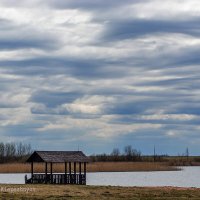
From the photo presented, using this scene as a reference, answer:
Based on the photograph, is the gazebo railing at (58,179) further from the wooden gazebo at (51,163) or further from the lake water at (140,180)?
the lake water at (140,180)

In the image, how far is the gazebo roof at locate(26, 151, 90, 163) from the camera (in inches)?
1992

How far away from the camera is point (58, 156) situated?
5172cm

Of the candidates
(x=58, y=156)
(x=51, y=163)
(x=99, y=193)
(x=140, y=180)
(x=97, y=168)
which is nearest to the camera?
(x=99, y=193)

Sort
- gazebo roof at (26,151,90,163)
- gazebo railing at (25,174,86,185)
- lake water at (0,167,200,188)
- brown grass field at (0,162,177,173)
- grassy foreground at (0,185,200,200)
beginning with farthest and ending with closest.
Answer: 1. brown grass field at (0,162,177,173)
2. lake water at (0,167,200,188)
3. gazebo roof at (26,151,90,163)
4. gazebo railing at (25,174,86,185)
5. grassy foreground at (0,185,200,200)

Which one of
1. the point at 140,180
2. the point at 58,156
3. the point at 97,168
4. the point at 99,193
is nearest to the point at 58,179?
the point at 58,156

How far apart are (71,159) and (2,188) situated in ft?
36.6

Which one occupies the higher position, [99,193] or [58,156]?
[58,156]

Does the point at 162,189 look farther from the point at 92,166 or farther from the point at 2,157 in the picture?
the point at 2,157

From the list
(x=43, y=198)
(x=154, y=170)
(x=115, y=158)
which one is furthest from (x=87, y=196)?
(x=115, y=158)

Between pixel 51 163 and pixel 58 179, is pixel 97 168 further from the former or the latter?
pixel 51 163

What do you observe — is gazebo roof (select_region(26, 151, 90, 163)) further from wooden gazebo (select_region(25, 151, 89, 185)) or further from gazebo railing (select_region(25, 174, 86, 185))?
gazebo railing (select_region(25, 174, 86, 185))

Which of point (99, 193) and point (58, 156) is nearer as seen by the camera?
point (99, 193)

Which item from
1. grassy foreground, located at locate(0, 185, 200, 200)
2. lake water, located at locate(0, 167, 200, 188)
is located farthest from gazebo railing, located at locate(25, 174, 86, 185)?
grassy foreground, located at locate(0, 185, 200, 200)

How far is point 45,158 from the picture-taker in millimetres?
50344
